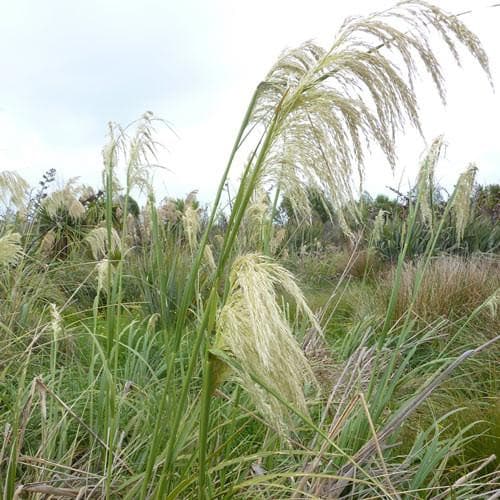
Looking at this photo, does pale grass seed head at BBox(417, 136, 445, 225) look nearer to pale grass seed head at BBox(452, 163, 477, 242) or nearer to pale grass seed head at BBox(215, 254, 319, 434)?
pale grass seed head at BBox(452, 163, 477, 242)

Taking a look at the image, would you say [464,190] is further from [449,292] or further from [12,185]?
[449,292]

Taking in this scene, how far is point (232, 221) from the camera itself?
1.25m

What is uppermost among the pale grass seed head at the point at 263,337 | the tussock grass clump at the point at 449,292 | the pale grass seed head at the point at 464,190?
the pale grass seed head at the point at 464,190

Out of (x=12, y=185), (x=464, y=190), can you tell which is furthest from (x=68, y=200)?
(x=464, y=190)

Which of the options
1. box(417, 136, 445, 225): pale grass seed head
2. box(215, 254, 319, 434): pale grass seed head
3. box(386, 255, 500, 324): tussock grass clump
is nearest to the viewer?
box(215, 254, 319, 434): pale grass seed head

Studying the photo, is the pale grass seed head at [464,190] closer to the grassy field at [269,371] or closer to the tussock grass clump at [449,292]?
the grassy field at [269,371]

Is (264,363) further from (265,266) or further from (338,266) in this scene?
(338,266)

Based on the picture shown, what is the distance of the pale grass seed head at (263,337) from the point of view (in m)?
1.06

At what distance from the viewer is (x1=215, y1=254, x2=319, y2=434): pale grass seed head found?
106 centimetres

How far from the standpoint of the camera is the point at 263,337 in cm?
105

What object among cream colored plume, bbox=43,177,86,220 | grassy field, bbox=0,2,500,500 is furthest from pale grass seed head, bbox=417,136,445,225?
cream colored plume, bbox=43,177,86,220

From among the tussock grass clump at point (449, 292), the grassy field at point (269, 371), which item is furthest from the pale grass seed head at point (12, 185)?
the tussock grass clump at point (449, 292)

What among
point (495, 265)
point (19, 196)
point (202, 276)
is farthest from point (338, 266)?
point (19, 196)

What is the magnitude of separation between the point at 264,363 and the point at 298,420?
1548 millimetres
